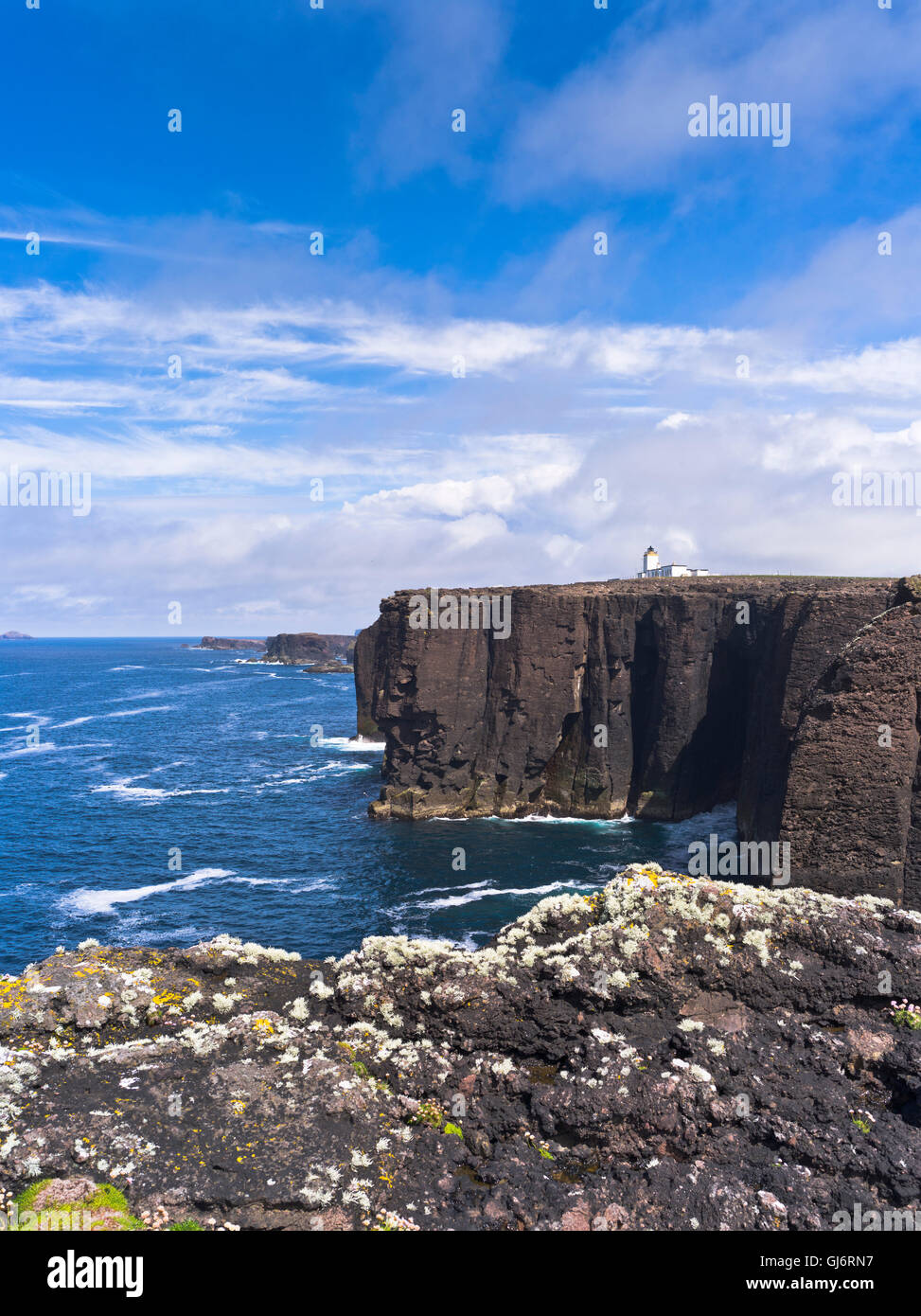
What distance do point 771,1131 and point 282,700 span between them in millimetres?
141435

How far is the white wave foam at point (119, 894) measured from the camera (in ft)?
137

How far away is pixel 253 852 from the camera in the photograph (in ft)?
171

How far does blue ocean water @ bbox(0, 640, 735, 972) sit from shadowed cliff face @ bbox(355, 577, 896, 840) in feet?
11.4

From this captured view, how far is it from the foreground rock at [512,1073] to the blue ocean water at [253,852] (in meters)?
23.5

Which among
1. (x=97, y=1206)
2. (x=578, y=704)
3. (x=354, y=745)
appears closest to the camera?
(x=97, y=1206)

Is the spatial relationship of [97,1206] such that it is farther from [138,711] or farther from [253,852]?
[138,711]

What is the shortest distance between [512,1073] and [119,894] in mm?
38754

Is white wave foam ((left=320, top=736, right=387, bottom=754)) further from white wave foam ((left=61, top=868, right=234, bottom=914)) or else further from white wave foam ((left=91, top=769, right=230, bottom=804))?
white wave foam ((left=61, top=868, right=234, bottom=914))

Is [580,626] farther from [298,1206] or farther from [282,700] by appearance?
[282,700]

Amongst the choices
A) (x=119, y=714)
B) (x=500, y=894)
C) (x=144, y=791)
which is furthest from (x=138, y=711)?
(x=500, y=894)

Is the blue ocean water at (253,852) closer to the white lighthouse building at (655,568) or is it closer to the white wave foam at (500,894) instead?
the white wave foam at (500,894)

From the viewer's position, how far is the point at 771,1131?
1108 cm

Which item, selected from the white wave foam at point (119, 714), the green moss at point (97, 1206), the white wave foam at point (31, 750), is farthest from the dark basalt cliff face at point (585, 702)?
the white wave foam at point (119, 714)
